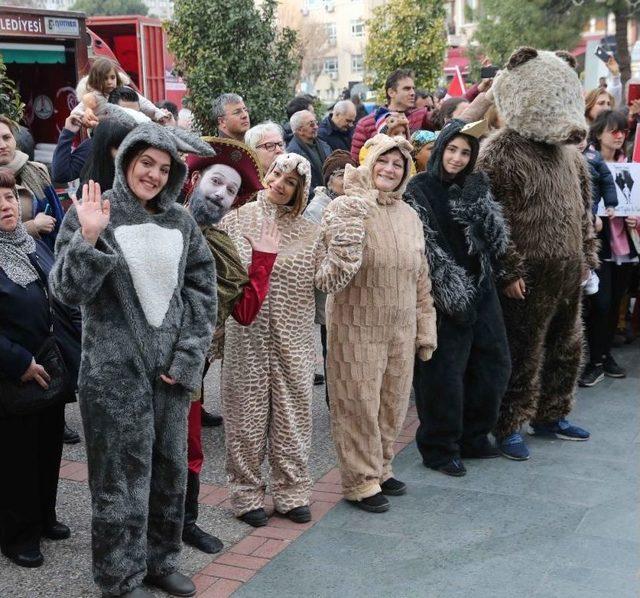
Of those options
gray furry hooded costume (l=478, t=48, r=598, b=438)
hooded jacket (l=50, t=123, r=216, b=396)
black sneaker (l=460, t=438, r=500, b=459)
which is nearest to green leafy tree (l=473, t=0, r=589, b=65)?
gray furry hooded costume (l=478, t=48, r=598, b=438)

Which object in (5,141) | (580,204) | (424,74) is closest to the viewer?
(5,141)

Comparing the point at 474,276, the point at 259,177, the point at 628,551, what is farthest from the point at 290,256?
the point at 628,551

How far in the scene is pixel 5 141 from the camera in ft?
16.4

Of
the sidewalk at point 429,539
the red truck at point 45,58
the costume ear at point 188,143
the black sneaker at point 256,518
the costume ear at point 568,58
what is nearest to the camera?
the costume ear at point 188,143

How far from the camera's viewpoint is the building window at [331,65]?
7444 centimetres

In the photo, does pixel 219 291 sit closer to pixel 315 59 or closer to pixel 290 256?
pixel 290 256

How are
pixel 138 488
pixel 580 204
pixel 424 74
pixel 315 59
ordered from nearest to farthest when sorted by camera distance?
1. pixel 138 488
2. pixel 580 204
3. pixel 424 74
4. pixel 315 59

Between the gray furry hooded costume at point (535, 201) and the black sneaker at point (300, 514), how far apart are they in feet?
5.25

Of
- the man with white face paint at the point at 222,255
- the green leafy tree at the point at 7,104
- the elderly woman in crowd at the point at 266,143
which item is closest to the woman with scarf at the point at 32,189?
the green leafy tree at the point at 7,104

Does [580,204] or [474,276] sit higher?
[580,204]

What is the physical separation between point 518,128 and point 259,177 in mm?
1886

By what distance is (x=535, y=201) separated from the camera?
217 inches

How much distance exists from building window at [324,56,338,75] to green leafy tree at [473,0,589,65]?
36.7 meters

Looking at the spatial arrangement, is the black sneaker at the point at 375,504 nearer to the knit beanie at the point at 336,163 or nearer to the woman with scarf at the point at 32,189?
the woman with scarf at the point at 32,189
